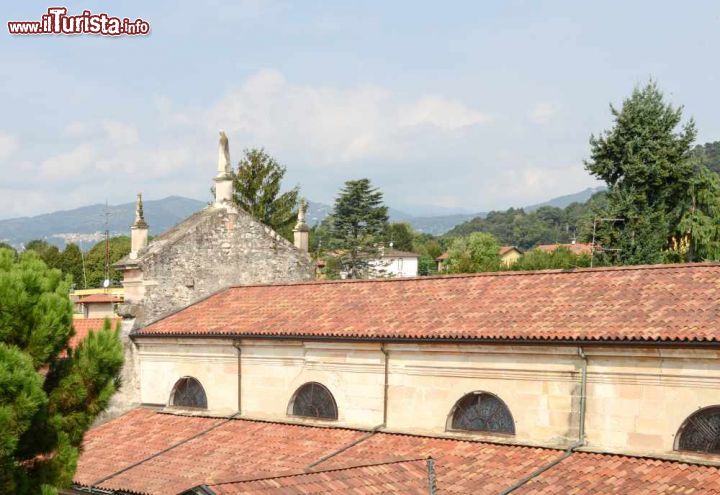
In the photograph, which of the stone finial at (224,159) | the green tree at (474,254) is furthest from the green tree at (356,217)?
the stone finial at (224,159)

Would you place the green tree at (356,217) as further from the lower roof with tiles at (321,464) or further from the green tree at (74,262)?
the lower roof with tiles at (321,464)

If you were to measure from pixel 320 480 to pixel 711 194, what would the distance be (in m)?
45.2

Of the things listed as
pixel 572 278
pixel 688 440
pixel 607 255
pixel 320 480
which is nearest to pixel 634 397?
pixel 688 440

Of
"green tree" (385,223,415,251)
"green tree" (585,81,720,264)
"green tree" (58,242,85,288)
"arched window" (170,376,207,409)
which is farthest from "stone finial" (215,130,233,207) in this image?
"green tree" (385,223,415,251)

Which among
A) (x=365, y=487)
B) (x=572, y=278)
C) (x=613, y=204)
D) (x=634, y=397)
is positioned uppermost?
(x=613, y=204)

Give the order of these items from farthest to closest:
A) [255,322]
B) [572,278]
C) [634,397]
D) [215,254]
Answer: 1. [215,254]
2. [255,322]
3. [572,278]
4. [634,397]

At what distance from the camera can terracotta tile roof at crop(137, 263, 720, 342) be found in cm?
1753

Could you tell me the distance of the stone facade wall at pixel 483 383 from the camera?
660 inches

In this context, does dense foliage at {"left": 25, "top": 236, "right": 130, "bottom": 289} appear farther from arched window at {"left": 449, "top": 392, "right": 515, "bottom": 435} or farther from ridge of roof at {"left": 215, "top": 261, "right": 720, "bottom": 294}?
arched window at {"left": 449, "top": 392, "right": 515, "bottom": 435}

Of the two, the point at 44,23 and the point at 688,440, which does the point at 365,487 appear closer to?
the point at 688,440

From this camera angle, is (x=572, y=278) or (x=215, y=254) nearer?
(x=572, y=278)

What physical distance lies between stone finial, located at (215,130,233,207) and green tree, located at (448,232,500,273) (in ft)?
→ 190

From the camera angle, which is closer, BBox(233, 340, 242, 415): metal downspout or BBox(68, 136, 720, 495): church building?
BBox(68, 136, 720, 495): church building

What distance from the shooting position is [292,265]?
30125 mm
